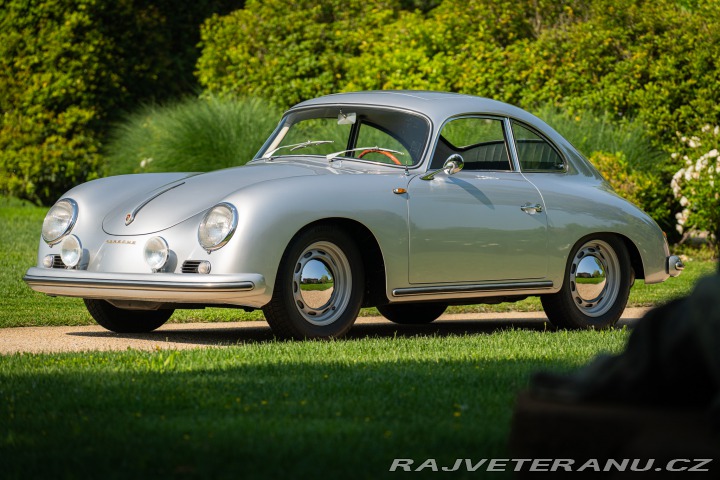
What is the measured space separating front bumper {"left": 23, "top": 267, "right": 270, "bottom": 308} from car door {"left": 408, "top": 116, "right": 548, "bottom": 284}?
48.6 inches

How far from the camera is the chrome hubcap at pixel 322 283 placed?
24.6 feet

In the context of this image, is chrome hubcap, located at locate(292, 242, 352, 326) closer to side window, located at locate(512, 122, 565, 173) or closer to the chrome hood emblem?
the chrome hood emblem

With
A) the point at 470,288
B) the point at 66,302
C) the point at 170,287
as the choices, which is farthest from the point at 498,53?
the point at 170,287

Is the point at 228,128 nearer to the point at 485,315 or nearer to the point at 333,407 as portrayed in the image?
the point at 485,315

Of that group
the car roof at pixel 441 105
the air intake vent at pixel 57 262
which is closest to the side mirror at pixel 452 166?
the car roof at pixel 441 105

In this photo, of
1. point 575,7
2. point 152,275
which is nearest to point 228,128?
point 575,7

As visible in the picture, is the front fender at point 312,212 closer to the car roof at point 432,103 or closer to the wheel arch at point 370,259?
the wheel arch at point 370,259

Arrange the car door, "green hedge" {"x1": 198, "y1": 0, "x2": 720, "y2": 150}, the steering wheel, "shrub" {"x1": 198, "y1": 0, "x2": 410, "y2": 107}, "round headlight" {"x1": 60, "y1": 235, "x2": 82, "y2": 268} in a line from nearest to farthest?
"round headlight" {"x1": 60, "y1": 235, "x2": 82, "y2": 268} → the car door → the steering wheel → "green hedge" {"x1": 198, "y1": 0, "x2": 720, "y2": 150} → "shrub" {"x1": 198, "y1": 0, "x2": 410, "y2": 107}

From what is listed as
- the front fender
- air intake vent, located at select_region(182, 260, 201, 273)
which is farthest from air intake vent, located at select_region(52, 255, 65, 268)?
the front fender

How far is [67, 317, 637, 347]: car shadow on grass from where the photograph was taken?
8205mm

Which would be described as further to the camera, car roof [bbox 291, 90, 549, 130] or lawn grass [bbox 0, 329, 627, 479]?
car roof [bbox 291, 90, 549, 130]

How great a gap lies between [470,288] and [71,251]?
102 inches

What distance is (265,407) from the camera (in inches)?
195

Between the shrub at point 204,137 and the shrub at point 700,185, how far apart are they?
5442mm
